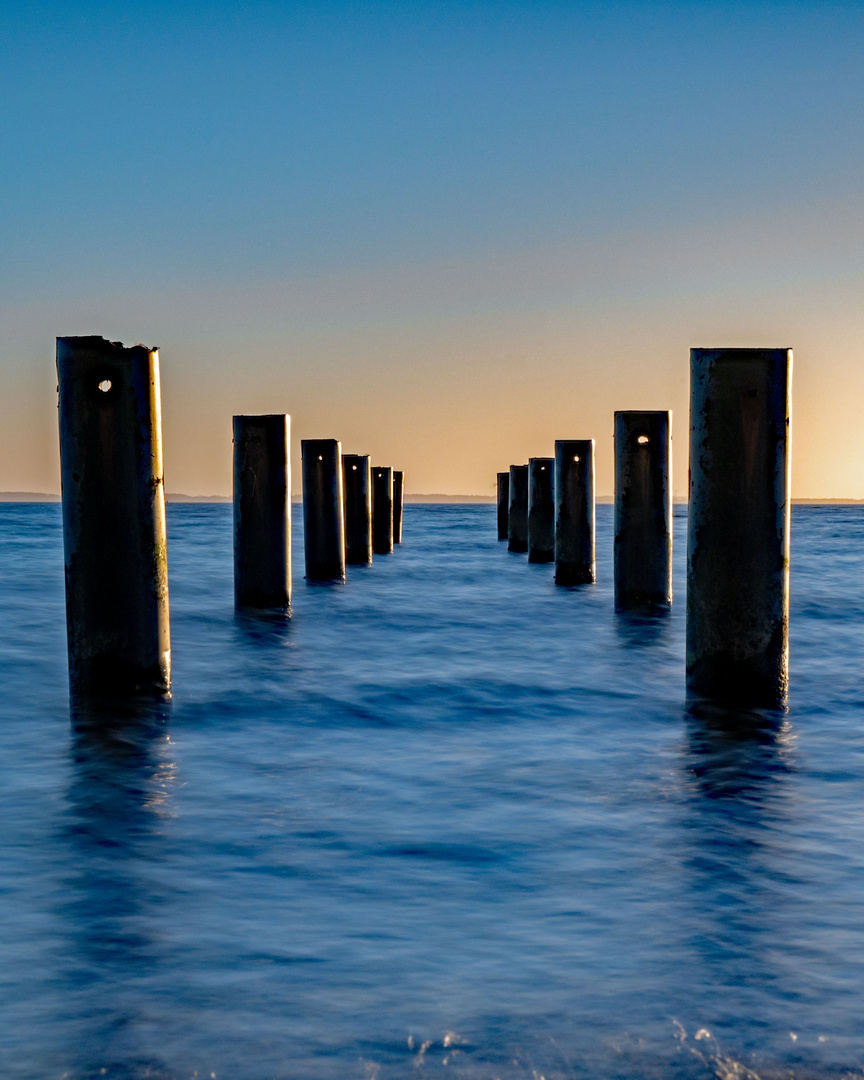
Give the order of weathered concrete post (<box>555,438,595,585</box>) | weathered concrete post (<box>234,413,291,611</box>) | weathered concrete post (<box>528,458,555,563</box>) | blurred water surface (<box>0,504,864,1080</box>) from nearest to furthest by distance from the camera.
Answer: blurred water surface (<box>0,504,864,1080</box>) < weathered concrete post (<box>234,413,291,611</box>) < weathered concrete post (<box>555,438,595,585</box>) < weathered concrete post (<box>528,458,555,563</box>)

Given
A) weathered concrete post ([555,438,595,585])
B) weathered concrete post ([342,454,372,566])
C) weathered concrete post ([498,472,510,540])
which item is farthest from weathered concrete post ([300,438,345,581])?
weathered concrete post ([498,472,510,540])

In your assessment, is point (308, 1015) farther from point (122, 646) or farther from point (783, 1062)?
point (122, 646)

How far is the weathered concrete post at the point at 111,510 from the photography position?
6.32 m

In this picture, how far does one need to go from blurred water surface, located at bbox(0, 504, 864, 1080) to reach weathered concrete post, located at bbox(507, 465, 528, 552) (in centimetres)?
1178

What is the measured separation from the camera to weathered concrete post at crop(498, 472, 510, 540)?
26297 millimetres

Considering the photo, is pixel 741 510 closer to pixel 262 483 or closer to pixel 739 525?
pixel 739 525

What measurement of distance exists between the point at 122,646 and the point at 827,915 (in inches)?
158

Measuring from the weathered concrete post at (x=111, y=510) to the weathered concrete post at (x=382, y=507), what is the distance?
45.5 feet

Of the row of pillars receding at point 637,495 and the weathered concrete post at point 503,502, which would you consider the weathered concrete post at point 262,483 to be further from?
the weathered concrete post at point 503,502

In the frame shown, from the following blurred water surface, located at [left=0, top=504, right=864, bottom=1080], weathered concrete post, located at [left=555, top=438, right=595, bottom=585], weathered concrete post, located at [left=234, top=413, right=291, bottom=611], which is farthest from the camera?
weathered concrete post, located at [left=555, top=438, right=595, bottom=585]

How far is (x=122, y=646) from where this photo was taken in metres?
6.59

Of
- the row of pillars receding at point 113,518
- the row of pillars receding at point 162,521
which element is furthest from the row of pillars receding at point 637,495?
the row of pillars receding at point 113,518

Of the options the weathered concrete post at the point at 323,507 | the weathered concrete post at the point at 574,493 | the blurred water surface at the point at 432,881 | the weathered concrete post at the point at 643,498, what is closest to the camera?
the blurred water surface at the point at 432,881

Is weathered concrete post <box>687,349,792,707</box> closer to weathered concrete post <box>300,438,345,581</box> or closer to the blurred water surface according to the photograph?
the blurred water surface
